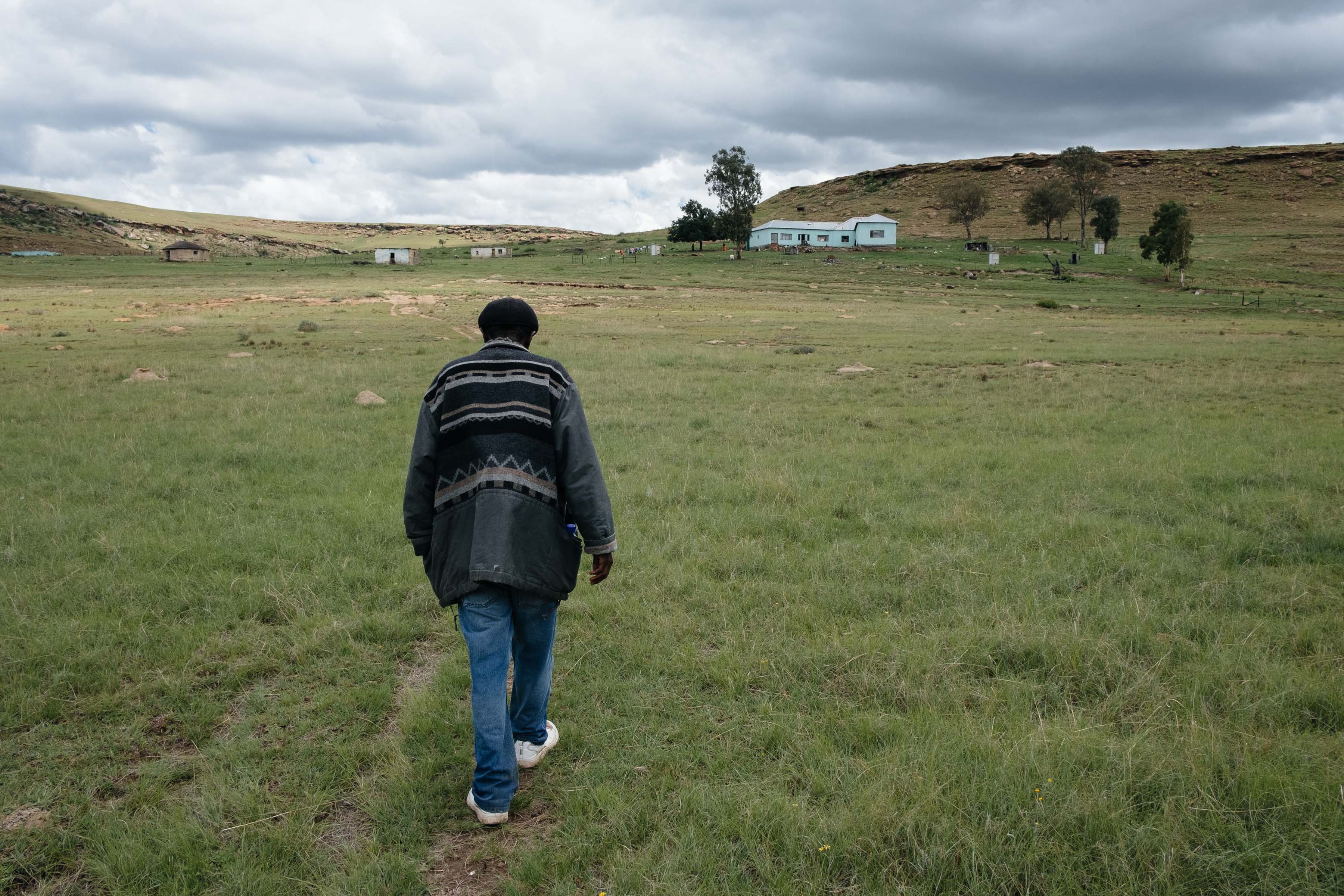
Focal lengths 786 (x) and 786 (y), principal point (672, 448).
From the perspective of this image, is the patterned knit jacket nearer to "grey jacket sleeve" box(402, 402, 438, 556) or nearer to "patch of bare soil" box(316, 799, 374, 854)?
"grey jacket sleeve" box(402, 402, 438, 556)

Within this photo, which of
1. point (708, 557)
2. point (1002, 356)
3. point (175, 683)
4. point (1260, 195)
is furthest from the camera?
point (1260, 195)

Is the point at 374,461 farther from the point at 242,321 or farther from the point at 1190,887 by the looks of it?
the point at 242,321

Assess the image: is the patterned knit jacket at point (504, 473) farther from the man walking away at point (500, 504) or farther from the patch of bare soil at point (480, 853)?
the patch of bare soil at point (480, 853)

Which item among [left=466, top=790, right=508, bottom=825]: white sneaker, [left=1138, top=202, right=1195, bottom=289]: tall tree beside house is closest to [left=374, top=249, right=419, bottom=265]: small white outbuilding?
[left=1138, top=202, right=1195, bottom=289]: tall tree beside house

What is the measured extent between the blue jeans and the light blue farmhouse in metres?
107

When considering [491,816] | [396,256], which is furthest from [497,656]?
[396,256]

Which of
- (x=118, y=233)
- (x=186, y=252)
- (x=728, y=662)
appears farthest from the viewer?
(x=118, y=233)

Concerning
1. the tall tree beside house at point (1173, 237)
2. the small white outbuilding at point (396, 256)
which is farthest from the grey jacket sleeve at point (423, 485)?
the small white outbuilding at point (396, 256)

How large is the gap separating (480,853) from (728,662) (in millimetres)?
2142

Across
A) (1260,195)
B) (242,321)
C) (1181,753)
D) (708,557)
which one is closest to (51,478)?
(708,557)

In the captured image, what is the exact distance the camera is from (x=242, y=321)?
1291 inches

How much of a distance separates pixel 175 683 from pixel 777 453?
8.00 meters

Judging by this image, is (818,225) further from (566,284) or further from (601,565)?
(601,565)

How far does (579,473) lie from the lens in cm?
385
